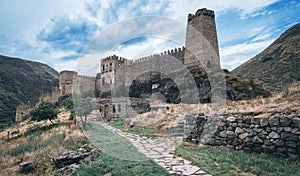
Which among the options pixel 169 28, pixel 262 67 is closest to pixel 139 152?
pixel 169 28

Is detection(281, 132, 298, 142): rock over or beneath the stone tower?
beneath

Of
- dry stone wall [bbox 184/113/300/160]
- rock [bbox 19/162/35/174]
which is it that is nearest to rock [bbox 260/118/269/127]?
dry stone wall [bbox 184/113/300/160]

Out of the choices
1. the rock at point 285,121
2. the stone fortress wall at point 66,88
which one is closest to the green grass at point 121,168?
the rock at point 285,121

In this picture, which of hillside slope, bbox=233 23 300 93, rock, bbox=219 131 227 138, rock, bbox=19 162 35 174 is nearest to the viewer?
rock, bbox=219 131 227 138

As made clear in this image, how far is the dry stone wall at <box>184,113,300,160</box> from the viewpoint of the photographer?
503 cm

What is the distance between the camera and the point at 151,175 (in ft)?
14.0

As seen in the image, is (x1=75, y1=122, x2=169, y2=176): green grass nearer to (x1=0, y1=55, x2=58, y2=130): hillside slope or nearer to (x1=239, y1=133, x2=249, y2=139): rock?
(x1=239, y1=133, x2=249, y2=139): rock

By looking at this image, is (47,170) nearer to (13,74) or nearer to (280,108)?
(280,108)

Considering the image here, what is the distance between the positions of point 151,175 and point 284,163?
3157 mm

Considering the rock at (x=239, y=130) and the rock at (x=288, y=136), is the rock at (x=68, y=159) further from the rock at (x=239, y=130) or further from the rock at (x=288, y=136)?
the rock at (x=288, y=136)

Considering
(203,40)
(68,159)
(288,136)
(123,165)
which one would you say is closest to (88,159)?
(68,159)

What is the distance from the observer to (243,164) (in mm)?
4836

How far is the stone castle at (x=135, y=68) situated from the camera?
18913mm

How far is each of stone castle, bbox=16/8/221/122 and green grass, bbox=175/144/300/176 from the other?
526 inches
